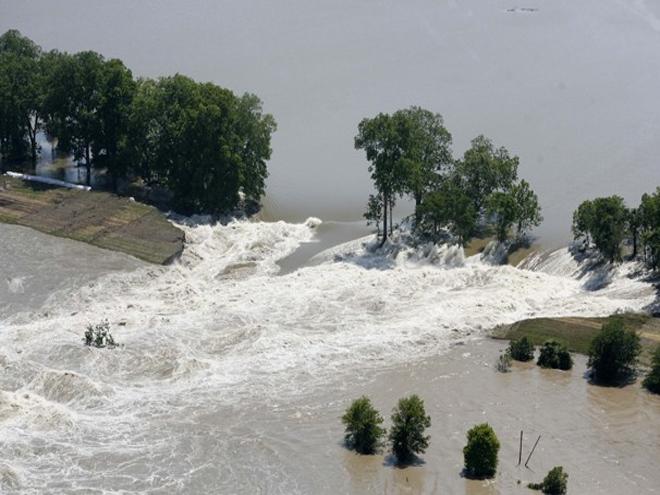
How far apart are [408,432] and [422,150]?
29.3 metres

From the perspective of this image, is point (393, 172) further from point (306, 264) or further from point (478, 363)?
point (478, 363)

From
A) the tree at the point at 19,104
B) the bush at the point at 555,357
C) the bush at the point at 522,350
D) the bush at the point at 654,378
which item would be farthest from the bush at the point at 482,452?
the tree at the point at 19,104

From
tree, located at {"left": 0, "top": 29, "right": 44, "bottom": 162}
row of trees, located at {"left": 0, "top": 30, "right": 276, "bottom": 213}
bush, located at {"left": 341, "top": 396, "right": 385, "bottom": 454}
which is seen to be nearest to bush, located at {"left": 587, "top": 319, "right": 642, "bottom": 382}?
bush, located at {"left": 341, "top": 396, "right": 385, "bottom": 454}

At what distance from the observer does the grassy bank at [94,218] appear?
62375mm

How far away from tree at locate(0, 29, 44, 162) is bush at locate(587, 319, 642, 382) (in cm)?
4512

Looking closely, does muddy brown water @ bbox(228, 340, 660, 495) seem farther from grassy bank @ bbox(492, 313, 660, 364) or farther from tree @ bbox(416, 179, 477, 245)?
tree @ bbox(416, 179, 477, 245)

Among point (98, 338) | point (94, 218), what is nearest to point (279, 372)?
point (98, 338)

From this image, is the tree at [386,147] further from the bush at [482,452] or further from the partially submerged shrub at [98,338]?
the bush at [482,452]

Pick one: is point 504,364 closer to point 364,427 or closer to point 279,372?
point 279,372

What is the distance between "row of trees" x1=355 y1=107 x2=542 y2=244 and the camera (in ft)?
200

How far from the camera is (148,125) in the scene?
232 feet

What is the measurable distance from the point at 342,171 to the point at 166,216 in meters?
18.2

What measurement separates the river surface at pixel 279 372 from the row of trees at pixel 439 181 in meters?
2.49

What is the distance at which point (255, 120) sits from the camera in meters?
70.6
